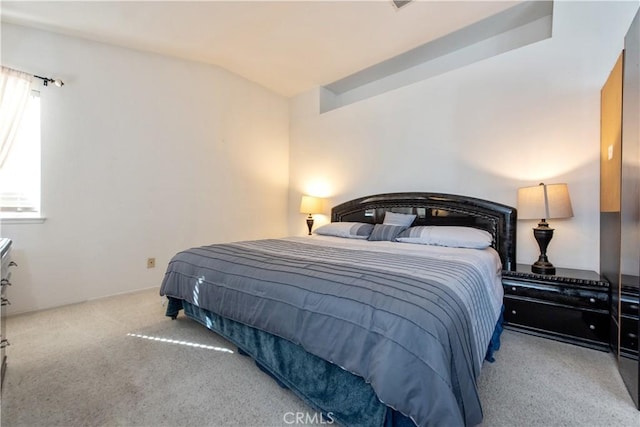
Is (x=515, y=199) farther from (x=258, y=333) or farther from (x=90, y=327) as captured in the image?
(x=90, y=327)

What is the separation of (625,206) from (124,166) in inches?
167

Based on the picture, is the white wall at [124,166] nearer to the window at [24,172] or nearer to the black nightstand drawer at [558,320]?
the window at [24,172]

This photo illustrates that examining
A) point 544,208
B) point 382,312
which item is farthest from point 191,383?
point 544,208

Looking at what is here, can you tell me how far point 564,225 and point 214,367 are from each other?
9.97 feet

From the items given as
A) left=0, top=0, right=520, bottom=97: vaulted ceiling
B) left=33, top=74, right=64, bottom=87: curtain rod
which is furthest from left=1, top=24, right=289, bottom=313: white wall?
left=0, top=0, right=520, bottom=97: vaulted ceiling

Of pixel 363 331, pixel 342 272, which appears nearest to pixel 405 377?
pixel 363 331

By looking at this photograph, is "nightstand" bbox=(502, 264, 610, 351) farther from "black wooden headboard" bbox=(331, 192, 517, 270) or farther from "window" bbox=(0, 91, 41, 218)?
"window" bbox=(0, 91, 41, 218)

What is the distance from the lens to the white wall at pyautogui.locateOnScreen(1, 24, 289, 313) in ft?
8.60

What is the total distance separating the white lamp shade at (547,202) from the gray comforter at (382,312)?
869mm

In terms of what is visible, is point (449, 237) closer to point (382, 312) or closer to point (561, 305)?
point (561, 305)

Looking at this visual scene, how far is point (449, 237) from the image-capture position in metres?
2.55

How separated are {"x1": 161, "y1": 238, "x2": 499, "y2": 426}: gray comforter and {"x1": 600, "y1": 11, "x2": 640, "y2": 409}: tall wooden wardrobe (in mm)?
667

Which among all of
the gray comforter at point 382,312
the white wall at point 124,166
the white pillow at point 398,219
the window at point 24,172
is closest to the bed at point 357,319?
the gray comforter at point 382,312

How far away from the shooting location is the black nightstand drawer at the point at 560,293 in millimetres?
1965
